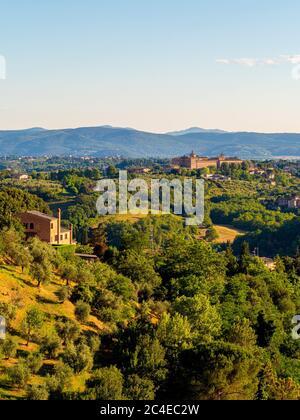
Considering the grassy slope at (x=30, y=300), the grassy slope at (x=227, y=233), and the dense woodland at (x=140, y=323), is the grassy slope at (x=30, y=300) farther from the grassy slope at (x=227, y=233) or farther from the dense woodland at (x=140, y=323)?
the grassy slope at (x=227, y=233)

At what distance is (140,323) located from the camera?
25141 millimetres

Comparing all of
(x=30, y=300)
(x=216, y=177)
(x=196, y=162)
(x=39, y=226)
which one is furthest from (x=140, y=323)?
(x=196, y=162)

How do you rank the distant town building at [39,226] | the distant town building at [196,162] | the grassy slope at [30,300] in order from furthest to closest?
the distant town building at [196,162], the distant town building at [39,226], the grassy slope at [30,300]

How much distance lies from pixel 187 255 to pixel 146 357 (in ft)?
61.0

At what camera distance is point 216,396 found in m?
20.9

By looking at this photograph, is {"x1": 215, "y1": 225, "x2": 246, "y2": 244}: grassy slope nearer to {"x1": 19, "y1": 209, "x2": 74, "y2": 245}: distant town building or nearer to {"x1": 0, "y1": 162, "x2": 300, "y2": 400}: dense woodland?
{"x1": 0, "y1": 162, "x2": 300, "y2": 400}: dense woodland

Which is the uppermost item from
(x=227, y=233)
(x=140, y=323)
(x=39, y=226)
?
(x=39, y=226)

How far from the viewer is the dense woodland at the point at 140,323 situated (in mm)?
20766

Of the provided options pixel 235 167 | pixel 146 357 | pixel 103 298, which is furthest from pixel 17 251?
pixel 235 167

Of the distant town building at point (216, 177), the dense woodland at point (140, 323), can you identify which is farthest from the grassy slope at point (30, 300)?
the distant town building at point (216, 177)

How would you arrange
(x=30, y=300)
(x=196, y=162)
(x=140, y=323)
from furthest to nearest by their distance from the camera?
1. (x=196, y=162)
2. (x=30, y=300)
3. (x=140, y=323)

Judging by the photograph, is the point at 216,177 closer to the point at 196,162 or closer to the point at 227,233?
the point at 196,162

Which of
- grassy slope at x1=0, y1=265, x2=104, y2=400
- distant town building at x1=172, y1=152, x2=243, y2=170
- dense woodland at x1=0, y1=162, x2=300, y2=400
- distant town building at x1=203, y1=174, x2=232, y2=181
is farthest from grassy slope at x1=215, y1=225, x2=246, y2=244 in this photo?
distant town building at x1=172, y1=152, x2=243, y2=170
